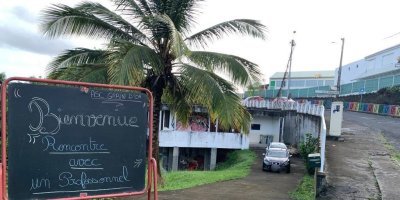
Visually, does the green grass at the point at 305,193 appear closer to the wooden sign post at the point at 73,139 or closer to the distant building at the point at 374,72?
the wooden sign post at the point at 73,139

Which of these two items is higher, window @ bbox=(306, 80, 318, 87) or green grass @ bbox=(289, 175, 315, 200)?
window @ bbox=(306, 80, 318, 87)

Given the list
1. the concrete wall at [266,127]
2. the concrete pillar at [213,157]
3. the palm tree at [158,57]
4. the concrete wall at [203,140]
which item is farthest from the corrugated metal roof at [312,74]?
the palm tree at [158,57]

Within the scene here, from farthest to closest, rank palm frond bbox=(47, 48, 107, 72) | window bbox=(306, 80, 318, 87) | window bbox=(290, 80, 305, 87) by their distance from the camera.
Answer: window bbox=(290, 80, 305, 87)
window bbox=(306, 80, 318, 87)
palm frond bbox=(47, 48, 107, 72)

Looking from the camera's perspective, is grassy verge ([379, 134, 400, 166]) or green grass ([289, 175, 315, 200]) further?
grassy verge ([379, 134, 400, 166])

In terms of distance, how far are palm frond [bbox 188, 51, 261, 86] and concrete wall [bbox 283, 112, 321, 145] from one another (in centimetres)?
1219

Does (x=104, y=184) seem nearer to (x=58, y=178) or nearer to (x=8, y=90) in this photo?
(x=58, y=178)

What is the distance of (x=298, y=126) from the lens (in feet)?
105

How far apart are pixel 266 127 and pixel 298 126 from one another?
180 inches

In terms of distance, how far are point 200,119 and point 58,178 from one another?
26895 millimetres

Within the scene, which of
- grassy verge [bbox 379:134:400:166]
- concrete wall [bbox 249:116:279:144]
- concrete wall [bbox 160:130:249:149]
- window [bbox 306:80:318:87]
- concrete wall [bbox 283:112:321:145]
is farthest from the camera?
window [bbox 306:80:318:87]

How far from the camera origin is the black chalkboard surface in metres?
4.96

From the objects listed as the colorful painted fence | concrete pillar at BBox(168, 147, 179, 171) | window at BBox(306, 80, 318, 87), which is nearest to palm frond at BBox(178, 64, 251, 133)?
concrete pillar at BBox(168, 147, 179, 171)

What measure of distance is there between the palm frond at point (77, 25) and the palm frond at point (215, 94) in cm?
199

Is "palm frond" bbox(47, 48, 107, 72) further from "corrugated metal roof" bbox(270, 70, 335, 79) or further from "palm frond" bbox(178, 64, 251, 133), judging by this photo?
"corrugated metal roof" bbox(270, 70, 335, 79)
